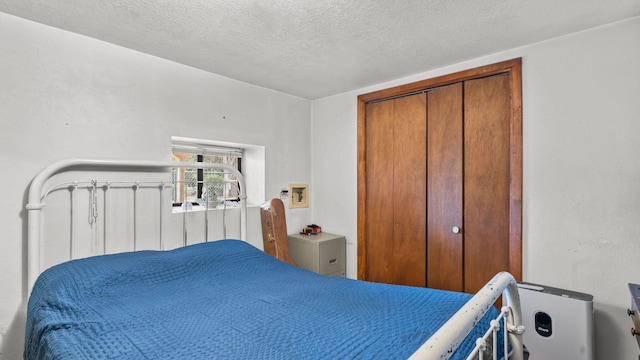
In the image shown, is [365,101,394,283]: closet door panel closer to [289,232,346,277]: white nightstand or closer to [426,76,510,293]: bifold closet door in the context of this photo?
[289,232,346,277]: white nightstand

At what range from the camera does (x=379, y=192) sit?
297 centimetres

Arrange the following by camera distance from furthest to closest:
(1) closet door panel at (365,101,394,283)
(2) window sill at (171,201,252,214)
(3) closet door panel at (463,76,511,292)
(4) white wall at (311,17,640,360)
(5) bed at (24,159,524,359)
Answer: (1) closet door panel at (365,101,394,283), (2) window sill at (171,201,252,214), (3) closet door panel at (463,76,511,292), (4) white wall at (311,17,640,360), (5) bed at (24,159,524,359)

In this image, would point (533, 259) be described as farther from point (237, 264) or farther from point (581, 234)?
point (237, 264)

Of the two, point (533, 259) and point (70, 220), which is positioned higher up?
point (70, 220)

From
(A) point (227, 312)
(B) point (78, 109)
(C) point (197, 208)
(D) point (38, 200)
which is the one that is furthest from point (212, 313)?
(B) point (78, 109)

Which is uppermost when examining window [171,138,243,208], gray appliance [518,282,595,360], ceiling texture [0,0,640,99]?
ceiling texture [0,0,640,99]

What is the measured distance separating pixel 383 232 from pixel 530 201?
1206 mm

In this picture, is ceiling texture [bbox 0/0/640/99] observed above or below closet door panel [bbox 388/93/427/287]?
above

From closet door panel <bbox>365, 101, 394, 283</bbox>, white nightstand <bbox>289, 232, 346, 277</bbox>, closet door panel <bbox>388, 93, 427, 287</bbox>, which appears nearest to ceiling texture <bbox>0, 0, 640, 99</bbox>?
closet door panel <bbox>388, 93, 427, 287</bbox>

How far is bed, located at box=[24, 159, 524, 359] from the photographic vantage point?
104cm

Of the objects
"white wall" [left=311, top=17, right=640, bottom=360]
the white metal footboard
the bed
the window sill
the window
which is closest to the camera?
the white metal footboard

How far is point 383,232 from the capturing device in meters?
2.95

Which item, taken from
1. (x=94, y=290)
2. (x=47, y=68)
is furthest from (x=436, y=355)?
(x=47, y=68)

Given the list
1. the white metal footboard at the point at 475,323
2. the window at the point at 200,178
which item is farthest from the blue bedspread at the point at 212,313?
the window at the point at 200,178
